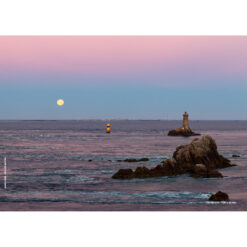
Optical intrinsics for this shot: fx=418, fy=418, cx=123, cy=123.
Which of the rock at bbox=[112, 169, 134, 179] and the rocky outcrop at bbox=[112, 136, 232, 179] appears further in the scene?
the rocky outcrop at bbox=[112, 136, 232, 179]

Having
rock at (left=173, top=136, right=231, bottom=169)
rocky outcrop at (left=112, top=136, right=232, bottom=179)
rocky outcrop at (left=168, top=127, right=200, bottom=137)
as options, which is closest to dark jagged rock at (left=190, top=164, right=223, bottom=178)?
rocky outcrop at (left=112, top=136, right=232, bottom=179)

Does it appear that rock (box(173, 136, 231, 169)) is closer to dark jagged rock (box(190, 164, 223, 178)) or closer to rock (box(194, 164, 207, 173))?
rock (box(194, 164, 207, 173))

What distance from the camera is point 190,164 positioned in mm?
40250

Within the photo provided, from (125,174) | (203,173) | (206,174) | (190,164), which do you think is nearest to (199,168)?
(203,173)

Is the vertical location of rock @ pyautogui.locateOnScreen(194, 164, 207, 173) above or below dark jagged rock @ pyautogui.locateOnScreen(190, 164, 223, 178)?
above

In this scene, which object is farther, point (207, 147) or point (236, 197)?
point (207, 147)

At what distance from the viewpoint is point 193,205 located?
25.5 meters

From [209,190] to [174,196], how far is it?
13.2 ft

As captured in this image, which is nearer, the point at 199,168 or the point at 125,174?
the point at 125,174

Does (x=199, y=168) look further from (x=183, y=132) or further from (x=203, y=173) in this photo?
(x=183, y=132)

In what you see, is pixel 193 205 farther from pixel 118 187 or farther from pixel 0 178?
pixel 0 178

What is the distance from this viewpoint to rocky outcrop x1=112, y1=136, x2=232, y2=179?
36.2 metres

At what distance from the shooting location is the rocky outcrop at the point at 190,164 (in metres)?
36.2

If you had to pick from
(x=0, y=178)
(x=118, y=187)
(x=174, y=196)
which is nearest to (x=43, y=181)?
(x=0, y=178)
